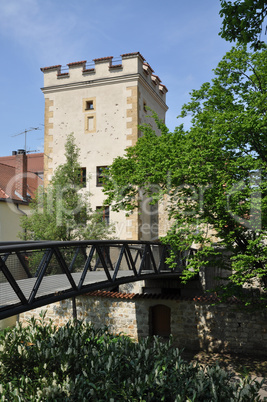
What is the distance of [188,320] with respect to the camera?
1723 cm

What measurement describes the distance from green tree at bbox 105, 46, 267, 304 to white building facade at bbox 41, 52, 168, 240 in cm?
591

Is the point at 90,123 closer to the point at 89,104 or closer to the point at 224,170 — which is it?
the point at 89,104

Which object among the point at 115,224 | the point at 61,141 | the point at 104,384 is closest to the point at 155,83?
the point at 61,141

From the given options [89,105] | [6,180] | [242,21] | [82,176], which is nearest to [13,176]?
[6,180]

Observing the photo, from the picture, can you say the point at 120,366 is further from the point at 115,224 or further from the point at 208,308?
the point at 115,224

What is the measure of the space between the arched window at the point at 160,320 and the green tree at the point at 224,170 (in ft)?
17.7

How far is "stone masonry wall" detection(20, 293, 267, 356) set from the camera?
1608 cm

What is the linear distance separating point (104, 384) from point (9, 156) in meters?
31.4

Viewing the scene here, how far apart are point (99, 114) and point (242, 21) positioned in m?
15.1

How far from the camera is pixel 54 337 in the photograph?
11641mm

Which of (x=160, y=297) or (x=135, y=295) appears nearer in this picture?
(x=160, y=297)

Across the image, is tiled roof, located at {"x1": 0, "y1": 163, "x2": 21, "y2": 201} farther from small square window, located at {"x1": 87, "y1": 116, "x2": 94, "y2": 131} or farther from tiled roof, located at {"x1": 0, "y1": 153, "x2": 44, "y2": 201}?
small square window, located at {"x1": 87, "y1": 116, "x2": 94, "y2": 131}

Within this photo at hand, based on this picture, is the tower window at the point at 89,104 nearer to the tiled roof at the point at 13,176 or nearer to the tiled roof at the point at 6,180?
the tiled roof at the point at 13,176

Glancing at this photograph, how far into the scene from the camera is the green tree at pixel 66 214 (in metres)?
18.6
